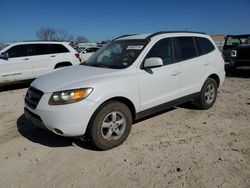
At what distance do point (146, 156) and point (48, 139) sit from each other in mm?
1819

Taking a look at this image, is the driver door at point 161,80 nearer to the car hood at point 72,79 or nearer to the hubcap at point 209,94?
the car hood at point 72,79

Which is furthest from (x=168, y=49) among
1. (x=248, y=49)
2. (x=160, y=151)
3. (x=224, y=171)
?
(x=248, y=49)

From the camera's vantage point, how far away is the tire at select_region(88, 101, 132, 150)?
3.78 m

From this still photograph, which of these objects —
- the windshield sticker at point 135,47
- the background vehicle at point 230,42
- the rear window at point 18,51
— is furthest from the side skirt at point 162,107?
the background vehicle at point 230,42

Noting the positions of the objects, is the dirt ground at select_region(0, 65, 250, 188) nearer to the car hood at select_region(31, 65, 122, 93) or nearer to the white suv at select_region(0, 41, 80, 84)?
Result: the car hood at select_region(31, 65, 122, 93)

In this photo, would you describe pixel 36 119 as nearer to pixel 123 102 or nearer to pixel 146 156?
pixel 123 102

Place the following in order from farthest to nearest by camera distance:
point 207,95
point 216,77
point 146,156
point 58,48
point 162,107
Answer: point 58,48 < point 216,77 < point 207,95 < point 162,107 < point 146,156

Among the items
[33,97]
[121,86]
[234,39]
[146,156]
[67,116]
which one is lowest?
[146,156]

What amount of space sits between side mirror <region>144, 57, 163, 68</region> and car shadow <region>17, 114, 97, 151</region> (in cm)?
163

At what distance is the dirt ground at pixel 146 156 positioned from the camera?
10.7ft

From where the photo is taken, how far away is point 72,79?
3996 millimetres

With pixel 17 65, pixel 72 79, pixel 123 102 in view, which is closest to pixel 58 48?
pixel 17 65

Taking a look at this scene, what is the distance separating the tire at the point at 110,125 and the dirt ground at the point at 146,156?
6.1 inches

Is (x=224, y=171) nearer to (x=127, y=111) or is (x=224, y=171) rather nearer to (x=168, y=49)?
(x=127, y=111)
